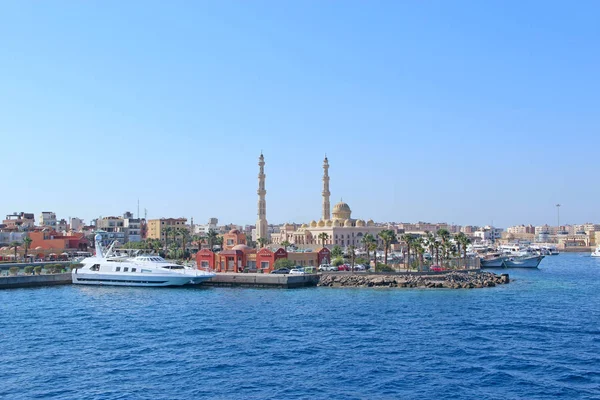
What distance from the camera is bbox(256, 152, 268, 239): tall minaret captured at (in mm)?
129250

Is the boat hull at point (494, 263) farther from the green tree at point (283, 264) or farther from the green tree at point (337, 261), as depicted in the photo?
the green tree at point (283, 264)

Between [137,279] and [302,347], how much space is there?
40112 mm

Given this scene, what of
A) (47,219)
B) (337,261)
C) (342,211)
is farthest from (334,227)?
(47,219)

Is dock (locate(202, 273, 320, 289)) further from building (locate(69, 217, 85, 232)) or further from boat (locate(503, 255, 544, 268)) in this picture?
building (locate(69, 217, 85, 232))

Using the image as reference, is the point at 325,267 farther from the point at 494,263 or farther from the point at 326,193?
the point at 326,193

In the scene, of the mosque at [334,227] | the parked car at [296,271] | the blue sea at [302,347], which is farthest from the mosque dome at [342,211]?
the blue sea at [302,347]

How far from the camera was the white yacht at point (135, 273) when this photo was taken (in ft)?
239

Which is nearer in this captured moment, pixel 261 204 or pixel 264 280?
pixel 264 280

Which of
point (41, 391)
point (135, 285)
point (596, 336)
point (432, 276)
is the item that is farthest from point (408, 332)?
point (135, 285)

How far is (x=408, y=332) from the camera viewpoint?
141ft

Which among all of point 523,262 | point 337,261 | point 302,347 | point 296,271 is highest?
point 337,261

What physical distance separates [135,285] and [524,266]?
241 ft

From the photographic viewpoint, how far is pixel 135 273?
242 feet

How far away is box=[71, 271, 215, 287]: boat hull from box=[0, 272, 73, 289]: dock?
137 inches
